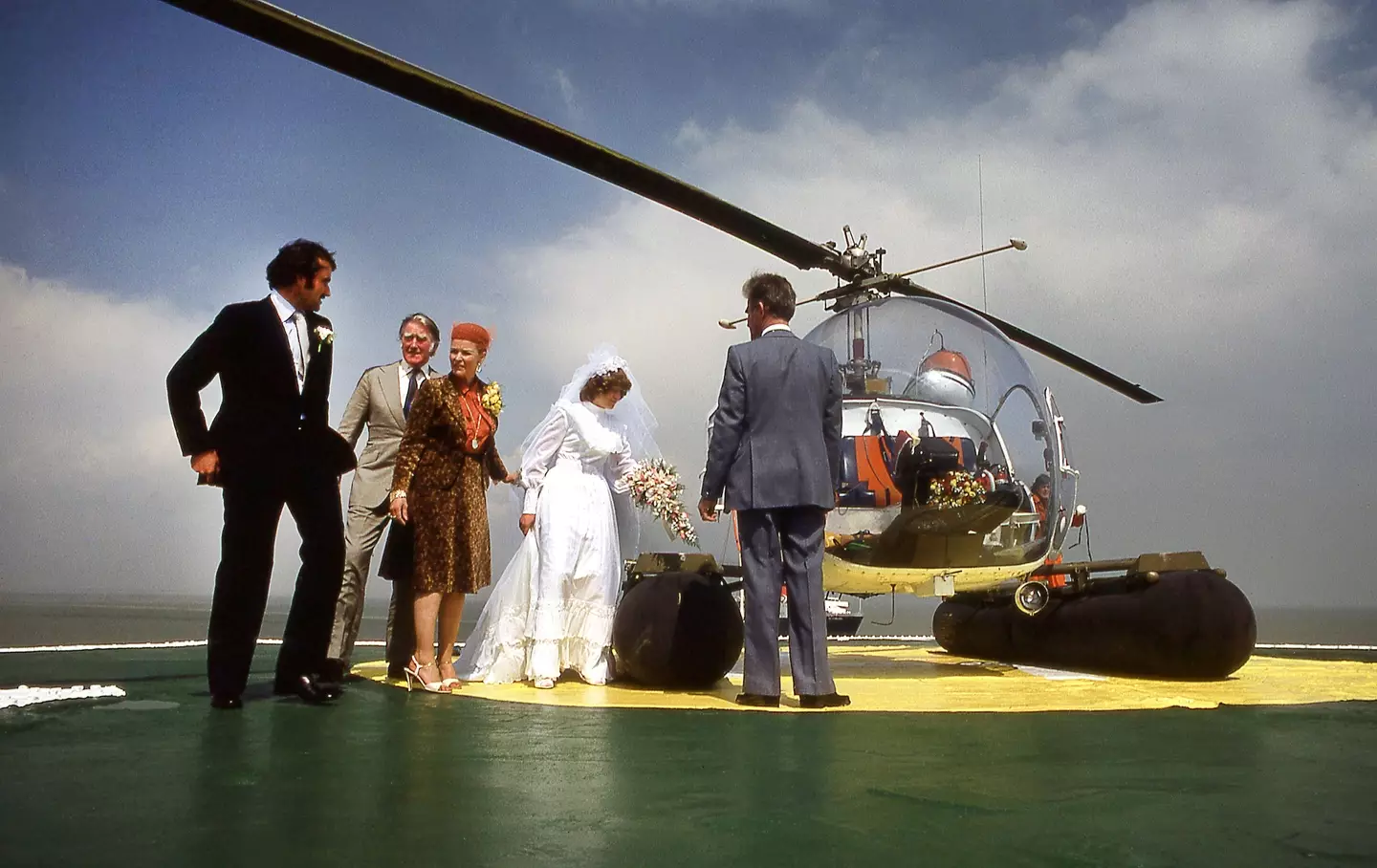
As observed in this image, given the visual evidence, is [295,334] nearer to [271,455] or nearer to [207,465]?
[271,455]

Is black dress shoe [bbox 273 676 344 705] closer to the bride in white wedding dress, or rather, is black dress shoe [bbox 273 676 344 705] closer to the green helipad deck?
the green helipad deck

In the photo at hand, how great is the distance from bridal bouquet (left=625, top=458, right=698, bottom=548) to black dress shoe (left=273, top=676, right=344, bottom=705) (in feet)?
6.58

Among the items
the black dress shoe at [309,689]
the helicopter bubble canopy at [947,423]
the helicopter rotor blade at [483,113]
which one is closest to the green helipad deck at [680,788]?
the black dress shoe at [309,689]

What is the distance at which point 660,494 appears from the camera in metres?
5.32

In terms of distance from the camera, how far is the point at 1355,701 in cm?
385

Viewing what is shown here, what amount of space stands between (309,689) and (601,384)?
231 centimetres

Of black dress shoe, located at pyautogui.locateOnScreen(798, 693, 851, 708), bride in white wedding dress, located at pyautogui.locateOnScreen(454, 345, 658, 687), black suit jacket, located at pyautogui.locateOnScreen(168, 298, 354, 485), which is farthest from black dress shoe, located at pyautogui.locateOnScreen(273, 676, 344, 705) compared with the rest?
black dress shoe, located at pyautogui.locateOnScreen(798, 693, 851, 708)

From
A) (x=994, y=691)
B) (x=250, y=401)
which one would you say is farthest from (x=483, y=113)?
(x=994, y=691)

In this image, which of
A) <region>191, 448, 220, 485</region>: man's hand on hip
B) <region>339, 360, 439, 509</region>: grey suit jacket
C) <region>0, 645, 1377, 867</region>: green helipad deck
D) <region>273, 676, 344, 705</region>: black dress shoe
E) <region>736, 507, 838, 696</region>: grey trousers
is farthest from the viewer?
<region>339, 360, 439, 509</region>: grey suit jacket

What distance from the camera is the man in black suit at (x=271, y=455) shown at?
358 cm

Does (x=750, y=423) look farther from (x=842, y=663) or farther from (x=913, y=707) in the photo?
(x=842, y=663)

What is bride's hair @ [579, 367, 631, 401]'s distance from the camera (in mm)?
5273

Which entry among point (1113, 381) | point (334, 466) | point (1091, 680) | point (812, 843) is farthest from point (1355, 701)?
point (334, 466)

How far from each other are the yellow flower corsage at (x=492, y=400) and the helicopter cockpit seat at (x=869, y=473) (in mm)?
1855
